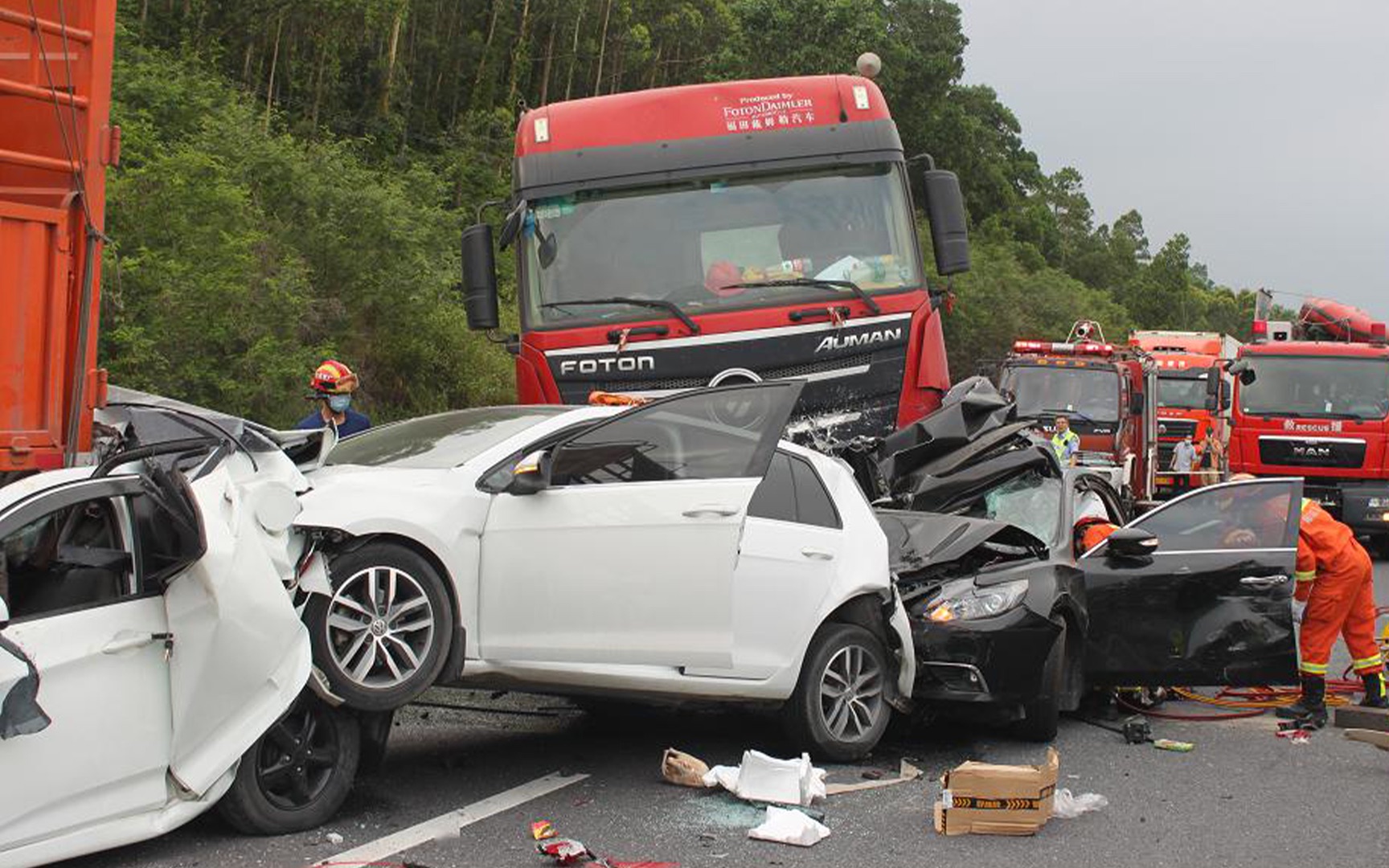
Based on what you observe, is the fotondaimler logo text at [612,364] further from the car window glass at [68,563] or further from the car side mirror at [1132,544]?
the car window glass at [68,563]

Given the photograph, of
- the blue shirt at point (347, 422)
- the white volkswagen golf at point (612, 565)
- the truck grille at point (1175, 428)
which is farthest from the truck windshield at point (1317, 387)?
the white volkswagen golf at point (612, 565)

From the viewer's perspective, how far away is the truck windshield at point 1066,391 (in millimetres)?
20859

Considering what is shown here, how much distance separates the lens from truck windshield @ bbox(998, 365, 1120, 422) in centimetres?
2086

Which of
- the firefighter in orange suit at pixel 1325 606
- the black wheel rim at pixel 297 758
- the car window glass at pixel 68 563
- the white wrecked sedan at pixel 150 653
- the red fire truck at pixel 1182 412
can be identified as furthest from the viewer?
the red fire truck at pixel 1182 412

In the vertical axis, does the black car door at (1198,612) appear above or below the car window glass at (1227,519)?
below

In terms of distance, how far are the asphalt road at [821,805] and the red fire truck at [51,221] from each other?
75.9 inches

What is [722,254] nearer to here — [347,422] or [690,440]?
[347,422]

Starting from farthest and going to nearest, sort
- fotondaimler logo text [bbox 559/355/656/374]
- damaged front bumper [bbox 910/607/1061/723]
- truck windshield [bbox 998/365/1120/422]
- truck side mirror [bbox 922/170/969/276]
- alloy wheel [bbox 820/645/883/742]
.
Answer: truck windshield [bbox 998/365/1120/422] → truck side mirror [bbox 922/170/969/276] → fotondaimler logo text [bbox 559/355/656/374] → damaged front bumper [bbox 910/607/1061/723] → alloy wheel [bbox 820/645/883/742]

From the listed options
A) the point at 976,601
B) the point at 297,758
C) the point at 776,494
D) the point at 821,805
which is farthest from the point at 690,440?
the point at 297,758

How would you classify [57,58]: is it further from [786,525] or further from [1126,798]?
[1126,798]

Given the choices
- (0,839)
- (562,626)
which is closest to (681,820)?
(562,626)

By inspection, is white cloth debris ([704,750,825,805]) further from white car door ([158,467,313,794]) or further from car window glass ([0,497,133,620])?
car window glass ([0,497,133,620])

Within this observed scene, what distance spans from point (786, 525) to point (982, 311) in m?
40.5

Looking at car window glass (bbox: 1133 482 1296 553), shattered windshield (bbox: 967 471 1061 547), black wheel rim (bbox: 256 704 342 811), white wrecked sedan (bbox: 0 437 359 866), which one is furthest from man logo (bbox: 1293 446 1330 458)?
white wrecked sedan (bbox: 0 437 359 866)
